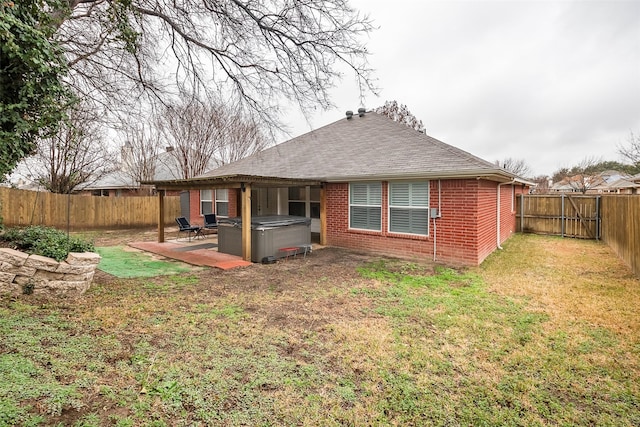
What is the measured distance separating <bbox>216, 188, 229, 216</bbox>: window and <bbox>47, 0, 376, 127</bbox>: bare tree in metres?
7.56

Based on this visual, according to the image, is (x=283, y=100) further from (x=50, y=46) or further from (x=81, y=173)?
(x=81, y=173)

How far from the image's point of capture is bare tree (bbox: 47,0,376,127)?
19.3 feet

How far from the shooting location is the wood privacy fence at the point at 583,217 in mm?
8109

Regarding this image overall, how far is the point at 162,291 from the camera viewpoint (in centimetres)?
582

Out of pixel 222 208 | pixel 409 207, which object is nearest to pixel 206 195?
pixel 222 208

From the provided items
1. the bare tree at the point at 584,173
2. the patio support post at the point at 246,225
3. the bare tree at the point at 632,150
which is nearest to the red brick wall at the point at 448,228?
the patio support post at the point at 246,225

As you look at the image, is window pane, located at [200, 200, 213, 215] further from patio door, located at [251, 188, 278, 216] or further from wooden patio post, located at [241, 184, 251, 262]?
wooden patio post, located at [241, 184, 251, 262]

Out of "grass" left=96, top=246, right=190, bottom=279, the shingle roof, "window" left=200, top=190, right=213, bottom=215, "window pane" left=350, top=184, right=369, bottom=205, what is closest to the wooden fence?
the shingle roof

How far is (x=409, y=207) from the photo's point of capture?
909 cm

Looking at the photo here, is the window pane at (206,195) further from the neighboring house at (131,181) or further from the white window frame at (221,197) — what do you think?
the neighboring house at (131,181)

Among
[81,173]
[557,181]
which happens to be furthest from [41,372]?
[557,181]

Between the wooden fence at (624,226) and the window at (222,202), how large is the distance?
1395 cm

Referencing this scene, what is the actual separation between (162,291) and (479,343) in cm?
536

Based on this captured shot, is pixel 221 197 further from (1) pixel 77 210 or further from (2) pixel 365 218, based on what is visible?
(2) pixel 365 218
